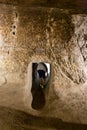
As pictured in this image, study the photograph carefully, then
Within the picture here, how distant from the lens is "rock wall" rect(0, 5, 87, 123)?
3.94m

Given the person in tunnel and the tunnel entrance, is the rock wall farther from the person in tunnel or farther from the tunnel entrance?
the person in tunnel

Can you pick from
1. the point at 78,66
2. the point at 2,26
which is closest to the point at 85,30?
the point at 78,66

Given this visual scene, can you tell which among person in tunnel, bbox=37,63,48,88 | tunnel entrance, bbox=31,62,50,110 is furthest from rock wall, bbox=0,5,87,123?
person in tunnel, bbox=37,63,48,88

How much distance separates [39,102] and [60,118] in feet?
3.26

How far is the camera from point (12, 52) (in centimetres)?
409

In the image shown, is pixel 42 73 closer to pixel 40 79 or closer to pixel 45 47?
pixel 40 79

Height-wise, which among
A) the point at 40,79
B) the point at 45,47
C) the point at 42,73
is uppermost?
the point at 45,47

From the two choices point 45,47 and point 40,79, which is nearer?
point 45,47

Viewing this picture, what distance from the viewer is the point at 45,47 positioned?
4.06 m

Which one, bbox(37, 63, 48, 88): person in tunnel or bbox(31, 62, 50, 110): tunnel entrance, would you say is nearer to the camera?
bbox(31, 62, 50, 110): tunnel entrance

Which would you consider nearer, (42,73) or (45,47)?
(45,47)

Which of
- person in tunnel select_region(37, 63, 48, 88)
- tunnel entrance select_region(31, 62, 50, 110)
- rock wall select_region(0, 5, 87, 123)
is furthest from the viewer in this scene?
person in tunnel select_region(37, 63, 48, 88)

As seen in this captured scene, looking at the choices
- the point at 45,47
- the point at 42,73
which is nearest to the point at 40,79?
the point at 42,73

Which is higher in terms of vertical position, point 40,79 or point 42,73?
point 42,73
